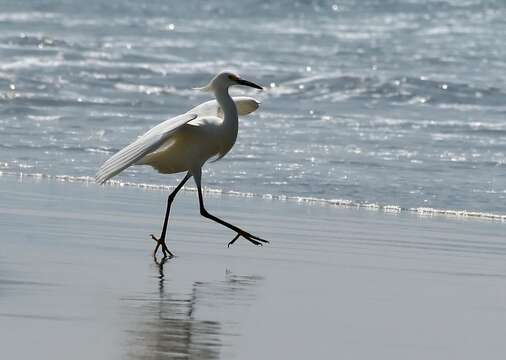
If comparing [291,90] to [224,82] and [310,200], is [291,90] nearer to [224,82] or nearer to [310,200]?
[310,200]

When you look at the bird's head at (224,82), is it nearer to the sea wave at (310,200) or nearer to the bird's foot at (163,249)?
the bird's foot at (163,249)

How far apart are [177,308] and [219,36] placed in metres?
28.3

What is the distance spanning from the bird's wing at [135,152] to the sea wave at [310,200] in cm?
359

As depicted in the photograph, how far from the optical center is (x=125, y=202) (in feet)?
37.6

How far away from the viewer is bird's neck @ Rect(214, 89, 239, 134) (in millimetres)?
9570

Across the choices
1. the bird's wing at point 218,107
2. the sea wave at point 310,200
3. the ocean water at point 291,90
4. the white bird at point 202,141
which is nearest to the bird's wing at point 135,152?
the white bird at point 202,141

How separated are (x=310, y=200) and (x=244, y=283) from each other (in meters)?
4.76

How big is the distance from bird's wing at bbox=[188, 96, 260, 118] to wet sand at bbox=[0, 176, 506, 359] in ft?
2.85

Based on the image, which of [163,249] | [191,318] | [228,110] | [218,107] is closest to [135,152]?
[163,249]

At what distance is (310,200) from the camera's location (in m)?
12.4

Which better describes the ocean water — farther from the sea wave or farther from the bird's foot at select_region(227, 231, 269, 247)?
the bird's foot at select_region(227, 231, 269, 247)

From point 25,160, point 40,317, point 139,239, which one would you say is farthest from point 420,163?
point 40,317

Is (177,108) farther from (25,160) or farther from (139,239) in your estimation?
(139,239)

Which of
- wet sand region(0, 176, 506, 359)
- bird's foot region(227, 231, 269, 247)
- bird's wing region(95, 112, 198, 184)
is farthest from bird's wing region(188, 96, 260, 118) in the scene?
bird's wing region(95, 112, 198, 184)
